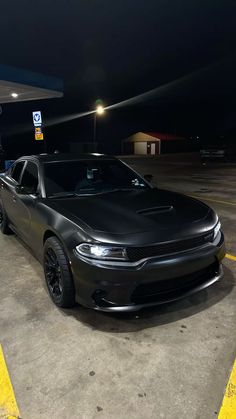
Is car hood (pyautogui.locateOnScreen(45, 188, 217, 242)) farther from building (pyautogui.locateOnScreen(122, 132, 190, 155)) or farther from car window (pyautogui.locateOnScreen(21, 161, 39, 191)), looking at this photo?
building (pyautogui.locateOnScreen(122, 132, 190, 155))

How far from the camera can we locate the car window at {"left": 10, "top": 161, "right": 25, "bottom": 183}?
464 cm

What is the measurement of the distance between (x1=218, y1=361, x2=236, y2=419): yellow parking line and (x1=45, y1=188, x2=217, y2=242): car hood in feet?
3.74

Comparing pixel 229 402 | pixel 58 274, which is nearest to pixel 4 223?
pixel 58 274

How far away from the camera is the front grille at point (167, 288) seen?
255 cm

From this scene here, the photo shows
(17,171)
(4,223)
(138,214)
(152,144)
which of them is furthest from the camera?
(152,144)

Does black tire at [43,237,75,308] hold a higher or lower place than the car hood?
lower

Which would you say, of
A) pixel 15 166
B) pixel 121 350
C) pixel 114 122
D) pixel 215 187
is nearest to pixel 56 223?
pixel 121 350

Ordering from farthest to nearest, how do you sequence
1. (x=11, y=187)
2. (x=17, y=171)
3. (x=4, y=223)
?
(x=4, y=223) < (x=17, y=171) < (x=11, y=187)

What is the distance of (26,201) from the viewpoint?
12.7 feet

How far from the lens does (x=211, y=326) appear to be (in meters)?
2.74

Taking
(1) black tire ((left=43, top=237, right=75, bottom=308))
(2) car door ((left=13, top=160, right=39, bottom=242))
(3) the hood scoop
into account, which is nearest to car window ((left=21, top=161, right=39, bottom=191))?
(2) car door ((left=13, top=160, right=39, bottom=242))

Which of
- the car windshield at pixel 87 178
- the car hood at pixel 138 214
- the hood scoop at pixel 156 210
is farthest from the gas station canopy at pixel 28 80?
the hood scoop at pixel 156 210

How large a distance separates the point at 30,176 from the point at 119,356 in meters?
2.68

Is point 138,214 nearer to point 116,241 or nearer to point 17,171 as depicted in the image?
point 116,241
